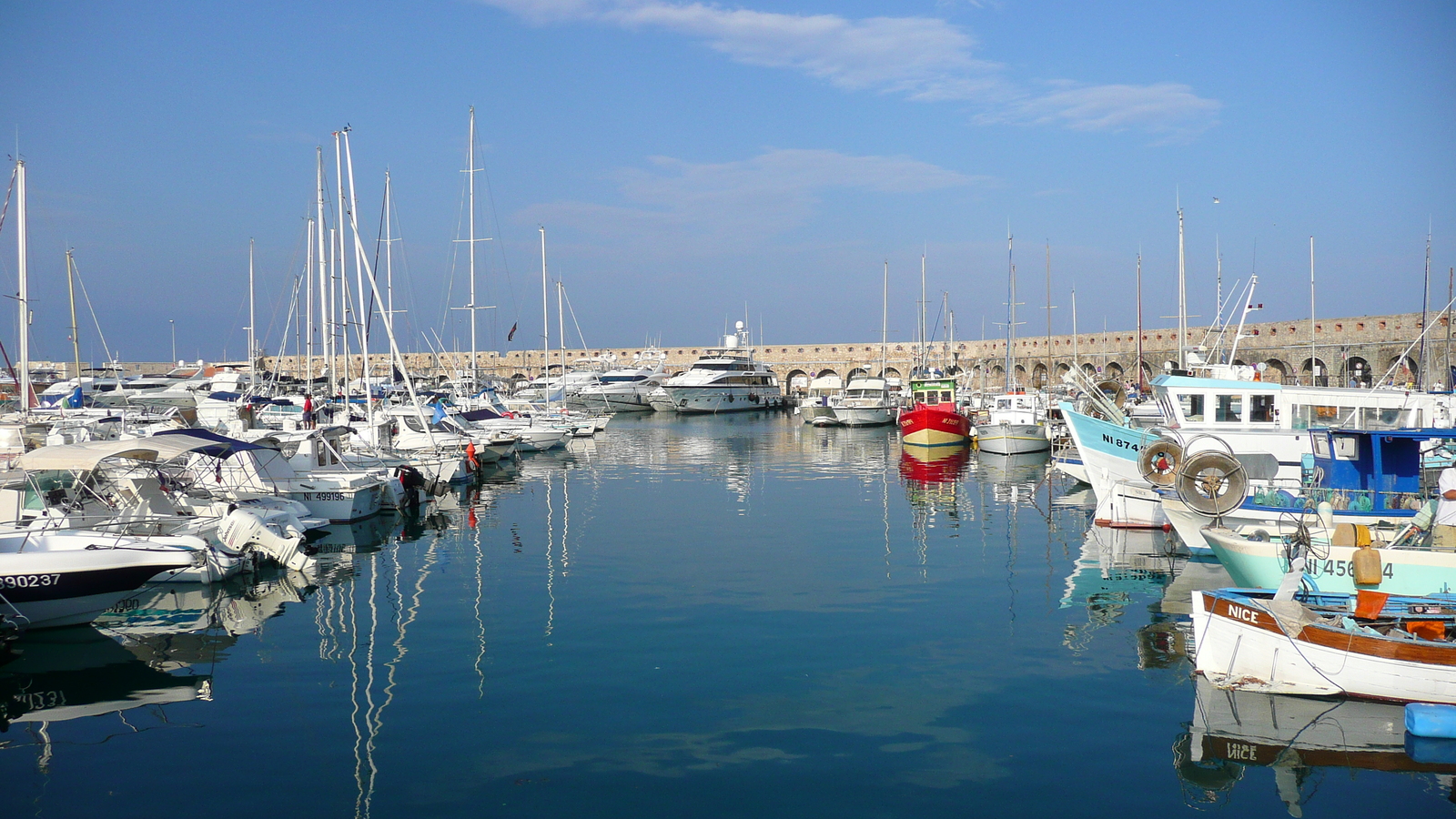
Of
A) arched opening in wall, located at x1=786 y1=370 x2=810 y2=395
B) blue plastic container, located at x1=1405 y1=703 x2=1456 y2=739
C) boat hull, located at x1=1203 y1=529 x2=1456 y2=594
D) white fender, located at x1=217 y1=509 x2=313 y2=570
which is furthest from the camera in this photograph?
arched opening in wall, located at x1=786 y1=370 x2=810 y2=395

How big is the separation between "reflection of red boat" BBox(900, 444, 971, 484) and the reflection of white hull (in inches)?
36.4

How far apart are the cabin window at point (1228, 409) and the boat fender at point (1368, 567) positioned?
8061 millimetres

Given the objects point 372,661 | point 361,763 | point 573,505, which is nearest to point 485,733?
point 361,763

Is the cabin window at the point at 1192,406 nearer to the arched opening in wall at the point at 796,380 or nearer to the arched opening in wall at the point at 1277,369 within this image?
the arched opening in wall at the point at 1277,369

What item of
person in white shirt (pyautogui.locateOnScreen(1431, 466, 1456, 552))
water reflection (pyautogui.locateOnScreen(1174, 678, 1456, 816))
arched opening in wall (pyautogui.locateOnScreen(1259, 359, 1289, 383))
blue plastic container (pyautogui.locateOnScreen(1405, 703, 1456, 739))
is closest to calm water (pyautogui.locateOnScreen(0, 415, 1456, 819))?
water reflection (pyautogui.locateOnScreen(1174, 678, 1456, 816))

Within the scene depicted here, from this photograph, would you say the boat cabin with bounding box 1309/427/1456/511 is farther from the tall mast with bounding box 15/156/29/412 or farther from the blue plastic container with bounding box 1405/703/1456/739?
the tall mast with bounding box 15/156/29/412

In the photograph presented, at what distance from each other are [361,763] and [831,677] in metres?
4.57

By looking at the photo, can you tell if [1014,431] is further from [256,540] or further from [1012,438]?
[256,540]

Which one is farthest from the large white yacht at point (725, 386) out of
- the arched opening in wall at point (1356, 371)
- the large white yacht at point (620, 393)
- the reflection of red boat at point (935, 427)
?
the arched opening in wall at point (1356, 371)

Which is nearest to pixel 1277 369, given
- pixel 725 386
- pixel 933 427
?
→ pixel 933 427

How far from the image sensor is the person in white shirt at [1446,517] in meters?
11.2

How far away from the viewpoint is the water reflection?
7777mm

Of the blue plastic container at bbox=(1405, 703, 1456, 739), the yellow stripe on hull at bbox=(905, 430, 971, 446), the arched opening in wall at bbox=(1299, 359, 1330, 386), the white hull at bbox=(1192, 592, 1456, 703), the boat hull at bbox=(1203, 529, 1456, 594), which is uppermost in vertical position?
the arched opening in wall at bbox=(1299, 359, 1330, 386)

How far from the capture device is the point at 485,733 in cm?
879
